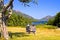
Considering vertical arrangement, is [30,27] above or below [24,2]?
below

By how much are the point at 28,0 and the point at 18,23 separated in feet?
120

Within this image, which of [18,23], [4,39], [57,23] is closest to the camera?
[4,39]

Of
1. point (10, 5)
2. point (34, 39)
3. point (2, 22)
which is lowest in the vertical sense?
point (34, 39)

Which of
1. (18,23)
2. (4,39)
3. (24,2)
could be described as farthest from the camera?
(18,23)

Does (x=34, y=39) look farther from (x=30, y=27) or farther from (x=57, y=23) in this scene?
(x=57, y=23)

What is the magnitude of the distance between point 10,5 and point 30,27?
8282mm

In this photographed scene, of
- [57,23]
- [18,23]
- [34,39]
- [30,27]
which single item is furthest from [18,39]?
[18,23]

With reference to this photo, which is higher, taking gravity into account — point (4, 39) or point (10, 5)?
point (10, 5)

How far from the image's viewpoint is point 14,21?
5666cm

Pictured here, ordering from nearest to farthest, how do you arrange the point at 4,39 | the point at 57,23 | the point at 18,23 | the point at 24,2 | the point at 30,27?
the point at 4,39, the point at 24,2, the point at 30,27, the point at 57,23, the point at 18,23

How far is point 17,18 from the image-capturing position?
58.5m

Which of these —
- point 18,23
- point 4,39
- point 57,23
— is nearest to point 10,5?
point 4,39

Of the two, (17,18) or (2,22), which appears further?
Answer: (17,18)

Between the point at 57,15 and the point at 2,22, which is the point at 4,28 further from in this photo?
the point at 57,15
